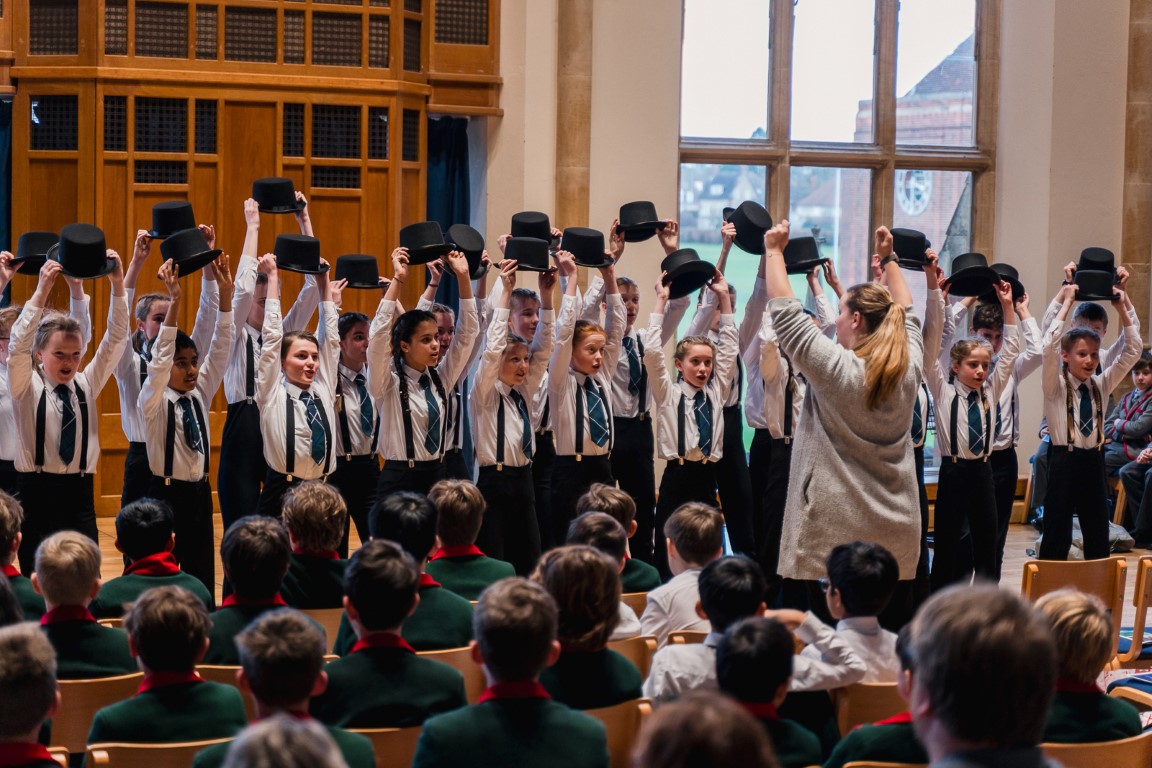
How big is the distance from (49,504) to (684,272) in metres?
3.06

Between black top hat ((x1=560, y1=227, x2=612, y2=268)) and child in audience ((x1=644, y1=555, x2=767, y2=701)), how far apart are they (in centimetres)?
319

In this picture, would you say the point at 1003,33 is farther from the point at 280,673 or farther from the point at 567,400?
the point at 280,673

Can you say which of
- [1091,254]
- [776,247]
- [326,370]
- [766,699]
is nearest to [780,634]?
[766,699]

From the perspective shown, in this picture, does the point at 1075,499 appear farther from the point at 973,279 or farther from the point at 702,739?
the point at 702,739

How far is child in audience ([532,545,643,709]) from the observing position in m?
2.86

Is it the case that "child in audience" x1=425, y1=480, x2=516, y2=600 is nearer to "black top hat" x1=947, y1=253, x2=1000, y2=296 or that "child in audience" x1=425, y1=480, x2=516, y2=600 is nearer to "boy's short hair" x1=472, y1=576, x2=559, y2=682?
"boy's short hair" x1=472, y1=576, x2=559, y2=682

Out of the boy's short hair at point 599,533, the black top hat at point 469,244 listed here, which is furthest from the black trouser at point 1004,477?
the boy's short hair at point 599,533

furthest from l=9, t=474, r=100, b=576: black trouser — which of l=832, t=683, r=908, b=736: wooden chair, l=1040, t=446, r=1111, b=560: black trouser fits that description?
l=1040, t=446, r=1111, b=560: black trouser

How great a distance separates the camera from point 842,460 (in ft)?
12.1

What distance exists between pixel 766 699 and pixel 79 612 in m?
1.75

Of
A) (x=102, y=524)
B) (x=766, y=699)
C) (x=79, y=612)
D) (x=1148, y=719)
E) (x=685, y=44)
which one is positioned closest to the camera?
(x=766, y=699)

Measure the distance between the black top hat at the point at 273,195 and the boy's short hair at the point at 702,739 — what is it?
17.5 ft

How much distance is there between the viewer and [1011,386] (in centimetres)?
671

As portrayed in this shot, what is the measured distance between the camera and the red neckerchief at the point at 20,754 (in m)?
2.19
